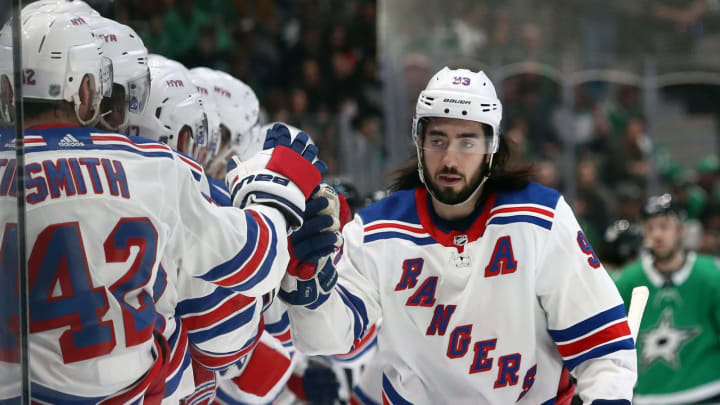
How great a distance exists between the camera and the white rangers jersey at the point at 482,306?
2.19 metres

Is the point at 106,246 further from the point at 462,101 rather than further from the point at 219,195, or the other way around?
the point at 462,101

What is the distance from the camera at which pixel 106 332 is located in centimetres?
164

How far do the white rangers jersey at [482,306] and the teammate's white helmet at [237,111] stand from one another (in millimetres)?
806

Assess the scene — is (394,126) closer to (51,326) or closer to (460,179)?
(460,179)

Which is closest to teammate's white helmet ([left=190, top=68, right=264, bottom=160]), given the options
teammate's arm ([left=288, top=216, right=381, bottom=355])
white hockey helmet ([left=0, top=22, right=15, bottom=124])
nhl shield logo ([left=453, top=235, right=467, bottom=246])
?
teammate's arm ([left=288, top=216, right=381, bottom=355])

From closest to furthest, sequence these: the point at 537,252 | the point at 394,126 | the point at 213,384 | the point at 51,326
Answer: the point at 51,326 → the point at 537,252 → the point at 213,384 → the point at 394,126

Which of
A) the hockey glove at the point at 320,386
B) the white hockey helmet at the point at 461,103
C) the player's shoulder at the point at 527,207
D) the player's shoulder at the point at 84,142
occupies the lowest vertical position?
the hockey glove at the point at 320,386

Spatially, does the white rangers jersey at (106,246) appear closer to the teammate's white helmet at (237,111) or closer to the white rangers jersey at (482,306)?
the white rangers jersey at (482,306)

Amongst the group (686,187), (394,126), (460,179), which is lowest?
(686,187)

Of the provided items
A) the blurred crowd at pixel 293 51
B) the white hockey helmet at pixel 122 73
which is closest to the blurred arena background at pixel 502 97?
the blurred crowd at pixel 293 51

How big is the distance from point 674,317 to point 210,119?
2731 millimetres

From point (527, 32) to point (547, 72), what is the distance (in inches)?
78.3

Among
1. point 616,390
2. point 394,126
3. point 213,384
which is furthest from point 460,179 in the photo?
point 394,126

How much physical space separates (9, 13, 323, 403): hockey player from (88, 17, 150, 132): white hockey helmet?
17cm
